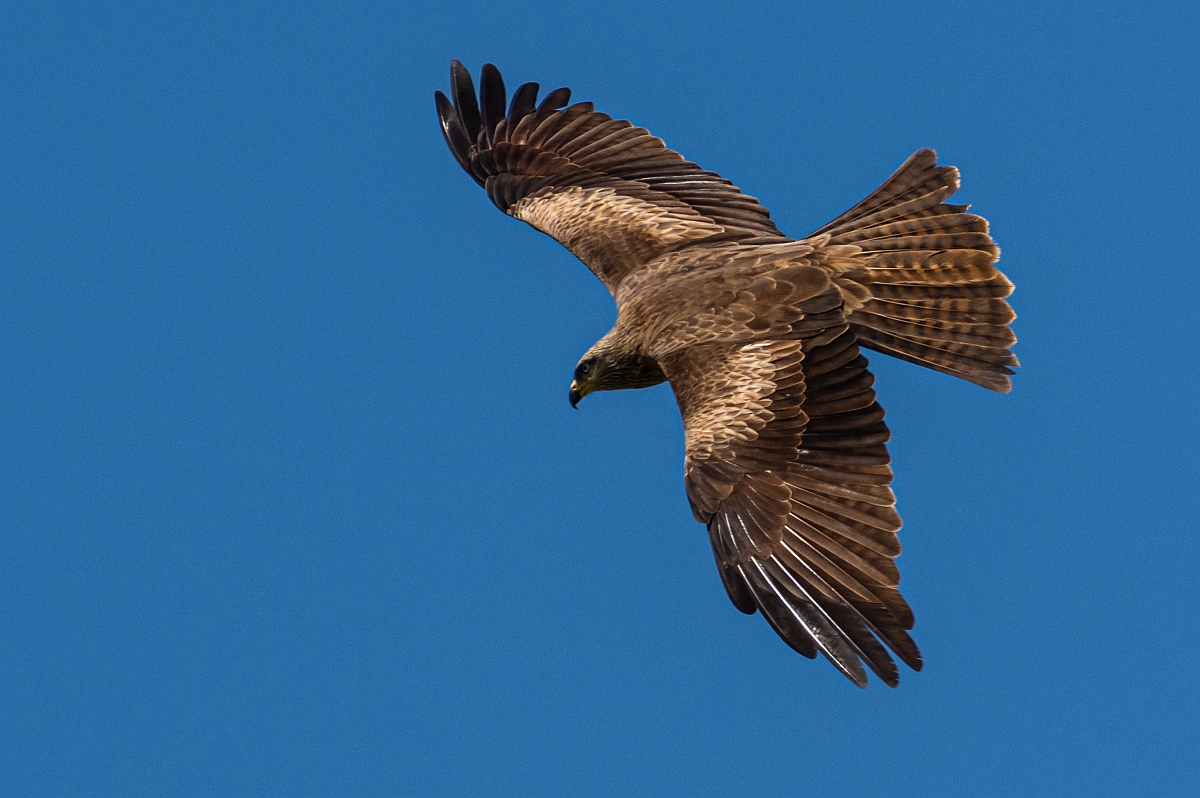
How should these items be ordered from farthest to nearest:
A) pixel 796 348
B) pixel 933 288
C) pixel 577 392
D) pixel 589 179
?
pixel 589 179
pixel 577 392
pixel 933 288
pixel 796 348

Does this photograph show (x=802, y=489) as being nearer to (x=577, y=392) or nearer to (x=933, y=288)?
(x=933, y=288)

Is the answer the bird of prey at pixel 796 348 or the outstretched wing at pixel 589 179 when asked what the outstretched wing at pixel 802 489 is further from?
the outstretched wing at pixel 589 179

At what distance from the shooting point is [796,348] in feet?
37.3

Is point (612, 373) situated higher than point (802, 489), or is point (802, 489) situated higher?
point (612, 373)

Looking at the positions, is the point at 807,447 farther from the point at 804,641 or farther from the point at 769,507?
the point at 804,641

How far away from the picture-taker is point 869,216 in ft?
39.5

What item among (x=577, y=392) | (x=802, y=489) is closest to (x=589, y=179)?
(x=577, y=392)

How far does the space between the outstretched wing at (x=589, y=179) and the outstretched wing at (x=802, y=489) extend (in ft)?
5.77

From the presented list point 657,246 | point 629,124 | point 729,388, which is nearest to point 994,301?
point 729,388

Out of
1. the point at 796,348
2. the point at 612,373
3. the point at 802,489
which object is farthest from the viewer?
the point at 612,373

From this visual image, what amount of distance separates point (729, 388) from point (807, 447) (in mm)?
672

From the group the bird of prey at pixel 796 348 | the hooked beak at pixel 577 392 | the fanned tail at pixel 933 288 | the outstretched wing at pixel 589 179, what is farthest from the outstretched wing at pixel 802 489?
the outstretched wing at pixel 589 179

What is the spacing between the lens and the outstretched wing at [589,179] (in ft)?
43.5

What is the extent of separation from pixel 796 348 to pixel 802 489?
1025 millimetres
